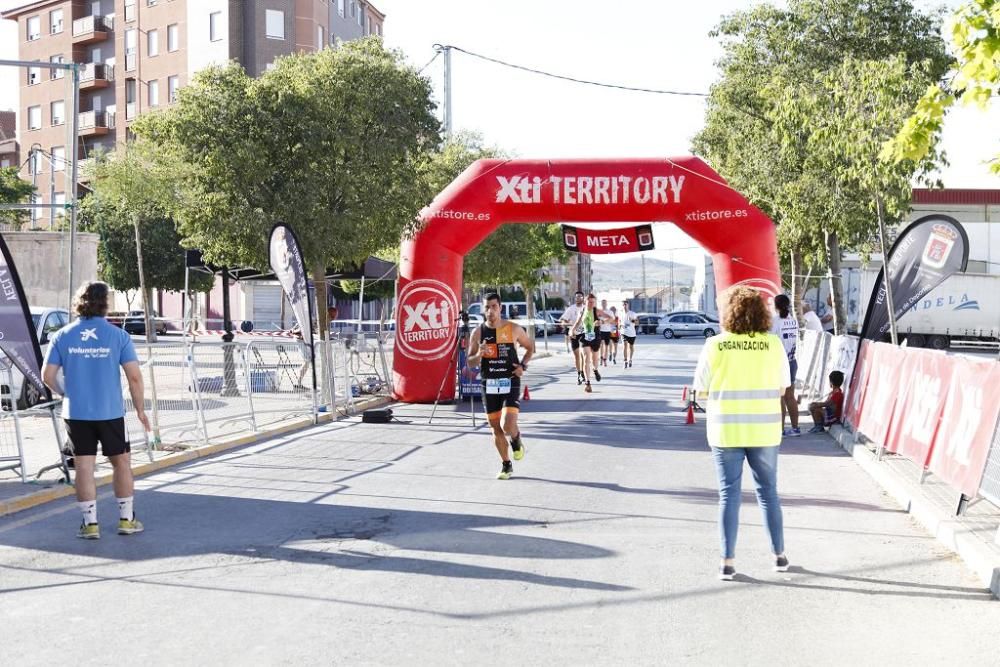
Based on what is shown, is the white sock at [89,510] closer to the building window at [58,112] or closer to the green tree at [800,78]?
the green tree at [800,78]

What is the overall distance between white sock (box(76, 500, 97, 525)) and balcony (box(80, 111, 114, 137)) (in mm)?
57716

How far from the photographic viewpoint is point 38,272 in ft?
68.0

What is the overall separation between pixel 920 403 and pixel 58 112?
6124cm

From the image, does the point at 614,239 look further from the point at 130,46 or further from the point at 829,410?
the point at 130,46

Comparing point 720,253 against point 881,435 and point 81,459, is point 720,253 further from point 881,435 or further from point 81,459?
point 81,459

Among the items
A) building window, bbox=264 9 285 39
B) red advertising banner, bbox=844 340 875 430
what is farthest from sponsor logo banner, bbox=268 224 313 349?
building window, bbox=264 9 285 39

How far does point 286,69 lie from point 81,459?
40.4ft

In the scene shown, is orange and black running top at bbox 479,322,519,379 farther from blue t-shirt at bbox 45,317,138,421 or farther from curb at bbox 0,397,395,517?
blue t-shirt at bbox 45,317,138,421

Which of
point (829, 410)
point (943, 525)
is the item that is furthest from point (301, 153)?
point (943, 525)

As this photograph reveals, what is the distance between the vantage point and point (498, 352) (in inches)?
420

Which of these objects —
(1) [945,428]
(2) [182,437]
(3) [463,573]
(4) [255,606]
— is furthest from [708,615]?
(2) [182,437]

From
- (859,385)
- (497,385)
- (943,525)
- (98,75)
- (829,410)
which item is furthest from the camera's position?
(98,75)

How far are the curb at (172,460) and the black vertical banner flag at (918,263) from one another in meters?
7.66

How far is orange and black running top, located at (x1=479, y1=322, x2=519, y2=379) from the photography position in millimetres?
10648
